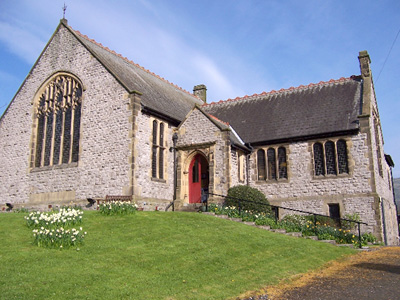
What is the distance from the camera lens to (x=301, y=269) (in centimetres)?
1219

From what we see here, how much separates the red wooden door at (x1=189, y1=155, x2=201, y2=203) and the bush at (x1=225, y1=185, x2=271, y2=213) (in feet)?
8.81

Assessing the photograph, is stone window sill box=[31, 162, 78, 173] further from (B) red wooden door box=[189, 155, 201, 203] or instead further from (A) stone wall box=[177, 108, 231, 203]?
(B) red wooden door box=[189, 155, 201, 203]

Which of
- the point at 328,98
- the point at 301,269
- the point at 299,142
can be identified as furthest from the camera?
the point at 328,98

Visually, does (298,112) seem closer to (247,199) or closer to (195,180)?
(195,180)

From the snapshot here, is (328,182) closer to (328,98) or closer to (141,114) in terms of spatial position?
(328,98)

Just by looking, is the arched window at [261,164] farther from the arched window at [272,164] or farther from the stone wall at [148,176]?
the stone wall at [148,176]

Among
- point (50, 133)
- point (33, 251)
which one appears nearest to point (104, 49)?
point (50, 133)

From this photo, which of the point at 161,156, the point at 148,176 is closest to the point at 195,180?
the point at 161,156

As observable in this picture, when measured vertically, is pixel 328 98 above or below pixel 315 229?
above

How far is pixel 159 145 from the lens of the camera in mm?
22562

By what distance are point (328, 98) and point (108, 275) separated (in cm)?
2060

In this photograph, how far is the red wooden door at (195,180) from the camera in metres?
22.9

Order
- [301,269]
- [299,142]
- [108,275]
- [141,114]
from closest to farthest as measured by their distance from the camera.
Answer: [108,275] < [301,269] < [141,114] < [299,142]

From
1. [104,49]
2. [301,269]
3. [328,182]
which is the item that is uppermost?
[104,49]
